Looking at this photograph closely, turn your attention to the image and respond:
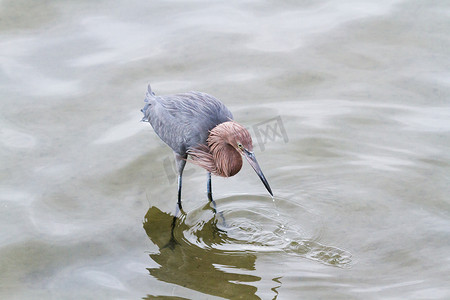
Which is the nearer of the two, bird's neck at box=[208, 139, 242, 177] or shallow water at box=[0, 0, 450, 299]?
shallow water at box=[0, 0, 450, 299]

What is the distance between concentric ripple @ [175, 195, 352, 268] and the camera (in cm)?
547

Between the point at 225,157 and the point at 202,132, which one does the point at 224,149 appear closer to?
the point at 225,157

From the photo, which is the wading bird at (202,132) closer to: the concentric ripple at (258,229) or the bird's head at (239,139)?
the bird's head at (239,139)

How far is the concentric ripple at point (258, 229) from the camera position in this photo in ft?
18.0

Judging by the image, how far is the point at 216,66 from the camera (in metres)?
8.33

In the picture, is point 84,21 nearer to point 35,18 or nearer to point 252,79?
point 35,18

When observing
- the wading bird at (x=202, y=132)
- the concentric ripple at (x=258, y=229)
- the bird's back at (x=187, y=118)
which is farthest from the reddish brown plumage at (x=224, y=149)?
the concentric ripple at (x=258, y=229)

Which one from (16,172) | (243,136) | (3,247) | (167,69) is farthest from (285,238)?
(167,69)

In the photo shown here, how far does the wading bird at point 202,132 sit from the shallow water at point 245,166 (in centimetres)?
51

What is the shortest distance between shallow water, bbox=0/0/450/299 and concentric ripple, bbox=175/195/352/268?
17mm

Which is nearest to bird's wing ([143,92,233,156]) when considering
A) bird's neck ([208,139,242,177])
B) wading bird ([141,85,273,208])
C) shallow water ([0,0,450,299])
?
wading bird ([141,85,273,208])

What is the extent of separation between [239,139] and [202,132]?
0.54 meters

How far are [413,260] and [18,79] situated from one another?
17.5ft

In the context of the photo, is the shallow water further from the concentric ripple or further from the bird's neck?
the bird's neck
